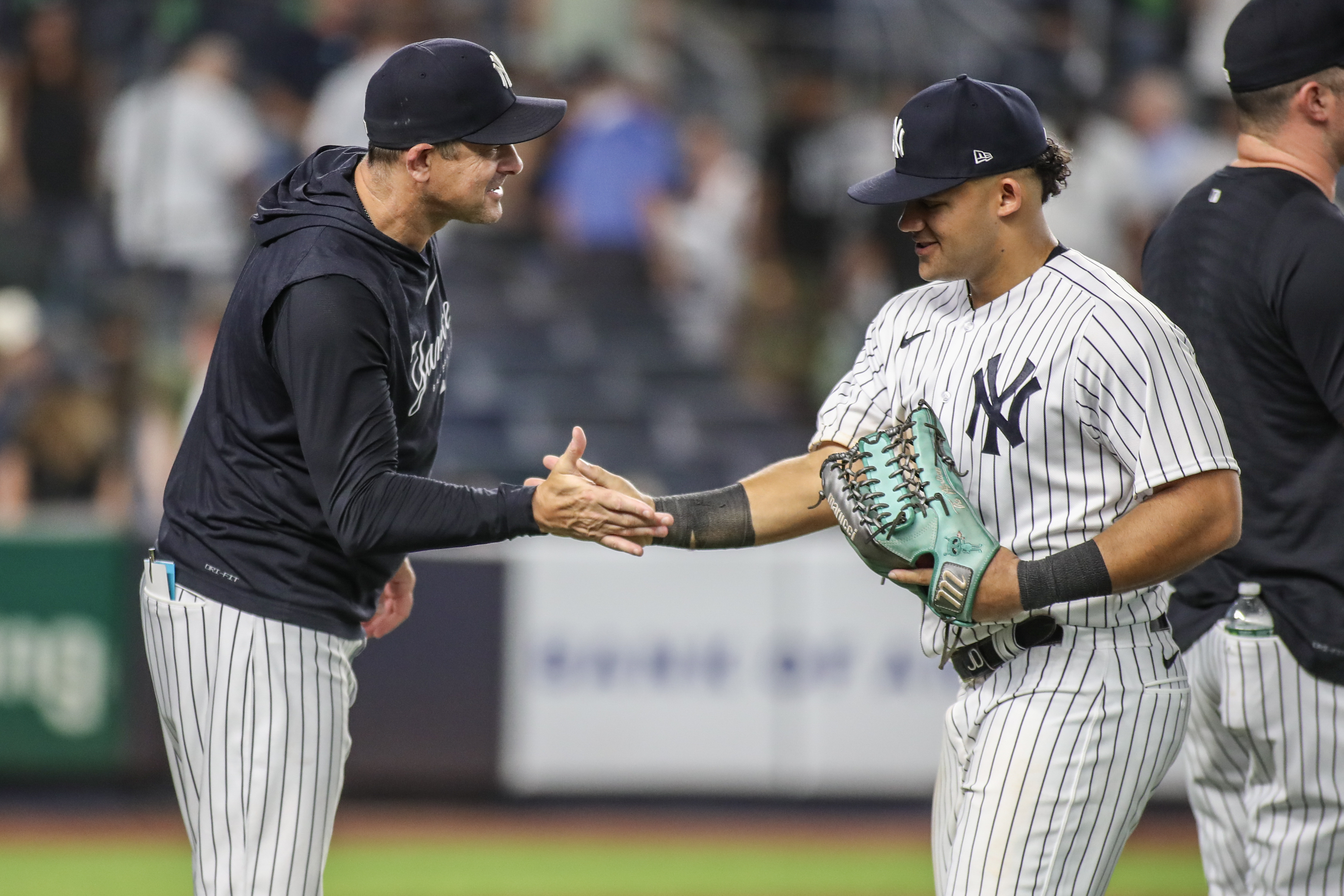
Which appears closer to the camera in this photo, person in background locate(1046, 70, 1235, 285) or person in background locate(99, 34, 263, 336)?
person in background locate(99, 34, 263, 336)

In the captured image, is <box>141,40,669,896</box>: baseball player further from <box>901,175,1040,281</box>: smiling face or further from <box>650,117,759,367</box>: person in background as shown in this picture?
<box>650,117,759,367</box>: person in background

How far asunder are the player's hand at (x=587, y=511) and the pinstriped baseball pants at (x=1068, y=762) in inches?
33.6

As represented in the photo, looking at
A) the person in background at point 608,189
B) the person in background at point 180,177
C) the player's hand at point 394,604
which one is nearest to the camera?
the player's hand at point 394,604

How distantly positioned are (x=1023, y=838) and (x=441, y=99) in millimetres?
1950

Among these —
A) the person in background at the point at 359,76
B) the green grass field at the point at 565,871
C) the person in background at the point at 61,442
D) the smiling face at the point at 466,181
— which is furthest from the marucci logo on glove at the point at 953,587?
the person in background at the point at 359,76

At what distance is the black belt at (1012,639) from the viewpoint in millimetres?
3047

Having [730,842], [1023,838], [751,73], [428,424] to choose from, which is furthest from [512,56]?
[1023,838]

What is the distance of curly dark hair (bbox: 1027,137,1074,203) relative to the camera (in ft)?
10.4

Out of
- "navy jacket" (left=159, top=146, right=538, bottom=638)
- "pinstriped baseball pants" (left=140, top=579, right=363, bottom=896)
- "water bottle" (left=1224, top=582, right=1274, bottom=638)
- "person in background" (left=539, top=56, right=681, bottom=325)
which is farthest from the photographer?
"person in background" (left=539, top=56, right=681, bottom=325)

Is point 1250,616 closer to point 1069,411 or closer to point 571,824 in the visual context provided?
point 1069,411

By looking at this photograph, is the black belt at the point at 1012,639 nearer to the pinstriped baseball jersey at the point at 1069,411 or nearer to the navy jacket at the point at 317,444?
the pinstriped baseball jersey at the point at 1069,411

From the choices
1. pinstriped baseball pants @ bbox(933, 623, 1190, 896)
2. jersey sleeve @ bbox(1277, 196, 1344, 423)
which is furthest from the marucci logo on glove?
jersey sleeve @ bbox(1277, 196, 1344, 423)

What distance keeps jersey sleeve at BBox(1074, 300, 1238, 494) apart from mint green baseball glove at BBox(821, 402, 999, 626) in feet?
0.99

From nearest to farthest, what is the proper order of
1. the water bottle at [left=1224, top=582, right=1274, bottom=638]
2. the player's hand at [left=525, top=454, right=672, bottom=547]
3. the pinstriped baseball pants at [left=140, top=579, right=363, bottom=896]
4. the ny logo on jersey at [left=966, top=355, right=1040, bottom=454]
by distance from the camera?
the ny logo on jersey at [left=966, top=355, right=1040, bottom=454]
the pinstriped baseball pants at [left=140, top=579, right=363, bottom=896]
the player's hand at [left=525, top=454, right=672, bottom=547]
the water bottle at [left=1224, top=582, right=1274, bottom=638]
